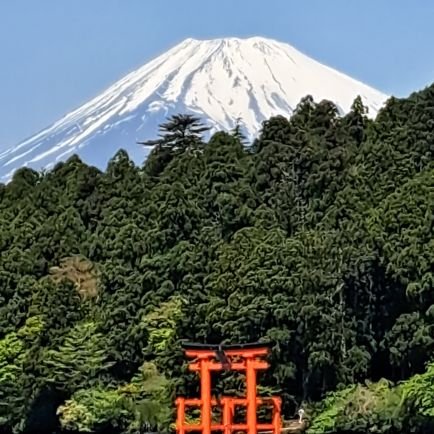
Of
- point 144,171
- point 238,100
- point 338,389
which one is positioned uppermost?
point 238,100

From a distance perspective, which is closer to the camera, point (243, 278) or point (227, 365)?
point (227, 365)

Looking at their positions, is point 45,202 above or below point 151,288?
above

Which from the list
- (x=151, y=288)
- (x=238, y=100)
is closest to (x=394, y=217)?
(x=151, y=288)

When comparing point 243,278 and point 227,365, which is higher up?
point 243,278

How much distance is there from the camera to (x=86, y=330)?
41406 mm

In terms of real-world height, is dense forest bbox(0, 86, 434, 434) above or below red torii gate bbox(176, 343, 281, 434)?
above

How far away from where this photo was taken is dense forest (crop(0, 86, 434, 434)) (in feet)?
119

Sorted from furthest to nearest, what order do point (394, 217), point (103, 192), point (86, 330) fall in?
point (103, 192) → point (86, 330) → point (394, 217)

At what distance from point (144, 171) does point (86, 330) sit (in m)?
12.8

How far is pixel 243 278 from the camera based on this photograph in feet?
124

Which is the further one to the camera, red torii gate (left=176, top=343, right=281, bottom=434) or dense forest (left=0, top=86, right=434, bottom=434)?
dense forest (left=0, top=86, right=434, bottom=434)

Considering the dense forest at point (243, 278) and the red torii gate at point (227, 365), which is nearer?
the red torii gate at point (227, 365)

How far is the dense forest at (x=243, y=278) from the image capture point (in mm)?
36312

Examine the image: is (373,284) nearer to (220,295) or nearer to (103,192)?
(220,295)
